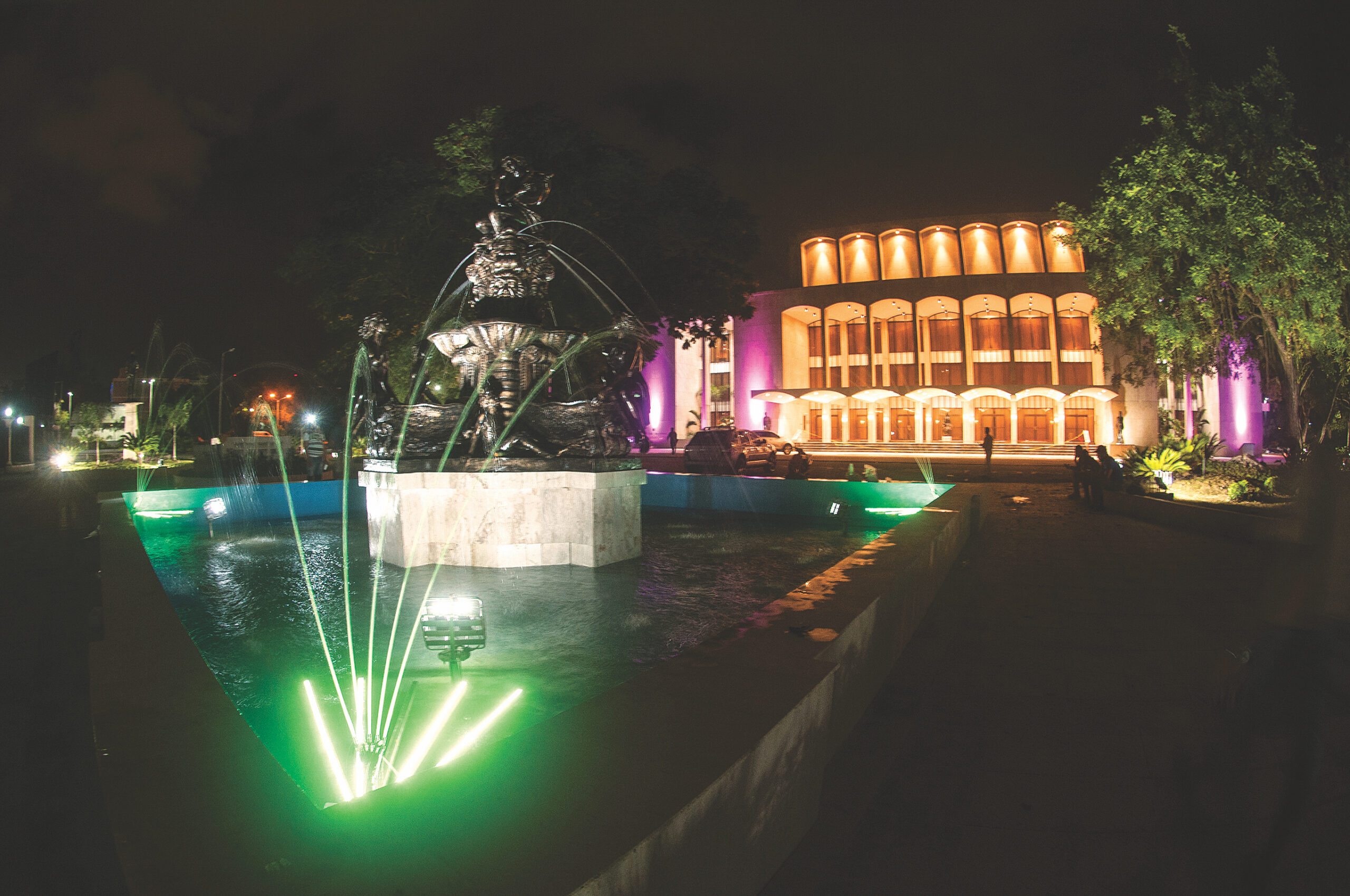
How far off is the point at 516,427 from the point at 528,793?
6860 millimetres

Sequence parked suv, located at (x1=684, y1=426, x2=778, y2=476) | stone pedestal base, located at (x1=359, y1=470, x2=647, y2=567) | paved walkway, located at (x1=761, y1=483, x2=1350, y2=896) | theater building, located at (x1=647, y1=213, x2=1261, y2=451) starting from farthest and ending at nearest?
1. theater building, located at (x1=647, y1=213, x2=1261, y2=451)
2. parked suv, located at (x1=684, y1=426, x2=778, y2=476)
3. stone pedestal base, located at (x1=359, y1=470, x2=647, y2=567)
4. paved walkway, located at (x1=761, y1=483, x2=1350, y2=896)

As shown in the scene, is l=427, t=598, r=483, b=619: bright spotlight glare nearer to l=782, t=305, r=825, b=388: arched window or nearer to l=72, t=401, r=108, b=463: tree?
l=72, t=401, r=108, b=463: tree

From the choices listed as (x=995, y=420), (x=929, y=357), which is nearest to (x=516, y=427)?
(x=929, y=357)

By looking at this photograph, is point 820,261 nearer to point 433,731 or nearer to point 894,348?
point 894,348

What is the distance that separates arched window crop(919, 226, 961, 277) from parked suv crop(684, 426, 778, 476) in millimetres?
35797

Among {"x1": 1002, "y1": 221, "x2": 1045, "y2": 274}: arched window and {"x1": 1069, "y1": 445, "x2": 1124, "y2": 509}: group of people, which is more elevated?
{"x1": 1002, "y1": 221, "x2": 1045, "y2": 274}: arched window

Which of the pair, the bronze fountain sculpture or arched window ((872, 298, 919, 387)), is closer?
the bronze fountain sculpture

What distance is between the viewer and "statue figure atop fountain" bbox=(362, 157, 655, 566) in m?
8.13

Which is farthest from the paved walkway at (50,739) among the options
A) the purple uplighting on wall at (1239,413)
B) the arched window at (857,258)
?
the purple uplighting on wall at (1239,413)

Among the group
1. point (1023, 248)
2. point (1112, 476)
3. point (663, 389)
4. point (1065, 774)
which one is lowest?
point (1065, 774)

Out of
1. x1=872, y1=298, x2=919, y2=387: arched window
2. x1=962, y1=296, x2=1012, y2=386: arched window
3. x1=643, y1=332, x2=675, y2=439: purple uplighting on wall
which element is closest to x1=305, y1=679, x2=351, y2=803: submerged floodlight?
x1=872, y1=298, x2=919, y2=387: arched window

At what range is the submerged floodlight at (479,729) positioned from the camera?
3316mm

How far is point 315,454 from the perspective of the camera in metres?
20.1

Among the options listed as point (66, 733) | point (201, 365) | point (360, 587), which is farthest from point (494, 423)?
point (201, 365)
